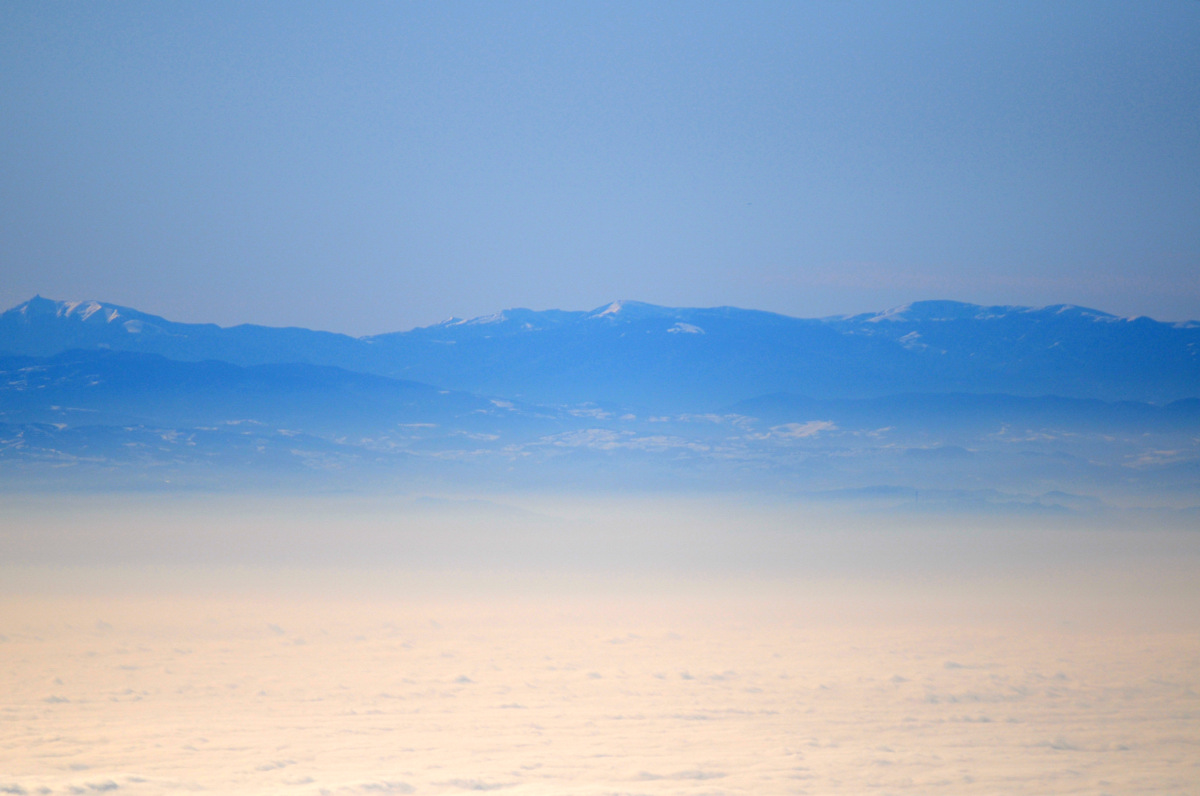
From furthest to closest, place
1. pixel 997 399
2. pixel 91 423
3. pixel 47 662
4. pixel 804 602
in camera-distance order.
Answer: pixel 91 423, pixel 997 399, pixel 804 602, pixel 47 662

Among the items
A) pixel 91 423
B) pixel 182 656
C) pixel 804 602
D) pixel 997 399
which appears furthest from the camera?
pixel 91 423

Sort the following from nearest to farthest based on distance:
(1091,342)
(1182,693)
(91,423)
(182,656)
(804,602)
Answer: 1. (1182,693)
2. (182,656)
3. (804,602)
4. (1091,342)
5. (91,423)

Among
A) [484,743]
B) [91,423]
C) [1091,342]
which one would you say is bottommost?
[484,743]

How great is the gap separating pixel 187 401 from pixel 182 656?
2196cm

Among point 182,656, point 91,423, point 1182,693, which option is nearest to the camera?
point 1182,693

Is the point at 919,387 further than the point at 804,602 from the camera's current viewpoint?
Yes

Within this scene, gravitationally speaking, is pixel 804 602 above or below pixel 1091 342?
below

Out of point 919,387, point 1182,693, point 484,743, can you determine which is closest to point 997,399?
point 919,387

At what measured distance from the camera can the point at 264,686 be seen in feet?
30.1

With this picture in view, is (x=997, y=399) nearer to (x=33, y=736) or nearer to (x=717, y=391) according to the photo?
(x=717, y=391)

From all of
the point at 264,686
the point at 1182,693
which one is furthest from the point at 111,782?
the point at 1182,693

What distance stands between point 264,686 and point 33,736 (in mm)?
2499

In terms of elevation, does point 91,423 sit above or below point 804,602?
above

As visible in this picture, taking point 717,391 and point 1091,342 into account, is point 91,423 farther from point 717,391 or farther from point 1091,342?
point 1091,342
